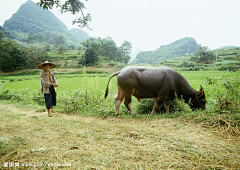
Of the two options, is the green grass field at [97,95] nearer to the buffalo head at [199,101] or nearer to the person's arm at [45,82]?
the buffalo head at [199,101]

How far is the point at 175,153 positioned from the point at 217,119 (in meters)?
1.63

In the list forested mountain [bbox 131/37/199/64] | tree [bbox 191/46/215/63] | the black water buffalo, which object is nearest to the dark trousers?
the black water buffalo

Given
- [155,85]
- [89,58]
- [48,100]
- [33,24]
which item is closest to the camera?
[155,85]

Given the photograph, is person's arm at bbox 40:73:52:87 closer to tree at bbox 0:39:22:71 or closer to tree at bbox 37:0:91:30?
tree at bbox 37:0:91:30

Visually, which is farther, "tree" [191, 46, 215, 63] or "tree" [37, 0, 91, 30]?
"tree" [191, 46, 215, 63]

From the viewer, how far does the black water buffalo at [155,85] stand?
4.03m

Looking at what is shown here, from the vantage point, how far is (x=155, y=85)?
13.3 feet

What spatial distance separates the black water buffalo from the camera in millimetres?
4027

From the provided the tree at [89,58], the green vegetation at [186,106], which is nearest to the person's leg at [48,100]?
the green vegetation at [186,106]

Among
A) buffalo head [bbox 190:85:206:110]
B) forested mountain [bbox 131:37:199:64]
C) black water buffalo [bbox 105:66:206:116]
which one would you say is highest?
forested mountain [bbox 131:37:199:64]

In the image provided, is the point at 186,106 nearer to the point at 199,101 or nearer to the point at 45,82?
the point at 199,101

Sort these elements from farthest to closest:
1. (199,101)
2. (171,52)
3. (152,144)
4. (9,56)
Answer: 1. (171,52)
2. (9,56)
3. (199,101)
4. (152,144)

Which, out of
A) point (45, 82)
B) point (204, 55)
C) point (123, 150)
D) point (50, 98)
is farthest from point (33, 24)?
point (123, 150)

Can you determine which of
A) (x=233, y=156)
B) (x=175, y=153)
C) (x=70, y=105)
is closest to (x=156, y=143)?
(x=175, y=153)
